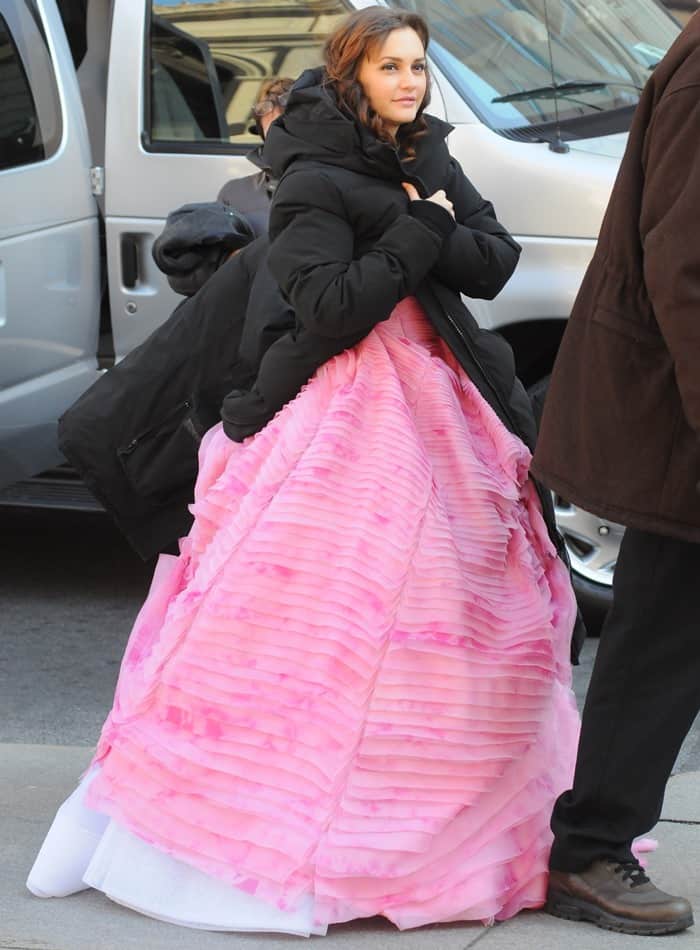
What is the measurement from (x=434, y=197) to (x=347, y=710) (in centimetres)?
106

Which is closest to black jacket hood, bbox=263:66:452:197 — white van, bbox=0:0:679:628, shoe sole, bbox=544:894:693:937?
shoe sole, bbox=544:894:693:937

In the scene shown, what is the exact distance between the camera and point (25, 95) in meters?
5.75

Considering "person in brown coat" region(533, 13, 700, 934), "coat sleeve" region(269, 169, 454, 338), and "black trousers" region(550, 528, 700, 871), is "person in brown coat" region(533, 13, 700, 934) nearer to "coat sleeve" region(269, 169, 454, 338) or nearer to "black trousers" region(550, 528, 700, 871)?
"black trousers" region(550, 528, 700, 871)

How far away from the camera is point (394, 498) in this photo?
3.39 metres

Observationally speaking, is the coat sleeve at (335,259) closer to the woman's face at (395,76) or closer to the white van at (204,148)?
the woman's face at (395,76)

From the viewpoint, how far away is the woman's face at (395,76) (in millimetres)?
→ 3541

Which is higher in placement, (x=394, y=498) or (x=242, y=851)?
(x=394, y=498)

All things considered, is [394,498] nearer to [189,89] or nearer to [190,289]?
[190,289]

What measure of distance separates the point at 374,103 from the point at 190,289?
111cm

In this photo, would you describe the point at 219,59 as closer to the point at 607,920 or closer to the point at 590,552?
the point at 590,552

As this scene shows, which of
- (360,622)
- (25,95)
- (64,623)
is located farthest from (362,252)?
(64,623)

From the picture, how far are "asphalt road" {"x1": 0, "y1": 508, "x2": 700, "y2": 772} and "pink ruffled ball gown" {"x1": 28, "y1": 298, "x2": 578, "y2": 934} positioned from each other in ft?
4.46

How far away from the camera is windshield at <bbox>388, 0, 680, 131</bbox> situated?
17.9 ft

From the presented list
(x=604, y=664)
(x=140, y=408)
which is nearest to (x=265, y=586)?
Result: (x=604, y=664)
